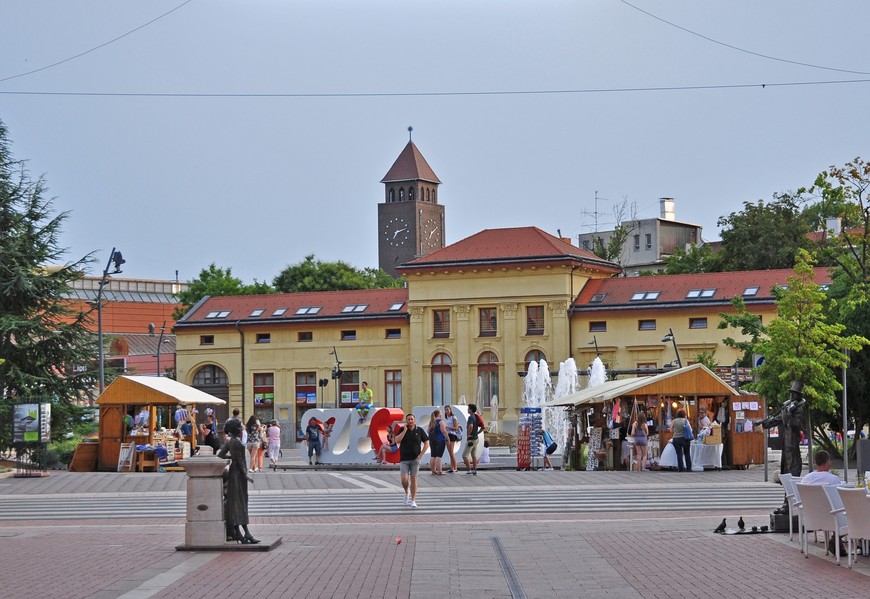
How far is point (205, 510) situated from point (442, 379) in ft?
212

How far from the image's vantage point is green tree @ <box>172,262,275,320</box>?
111812 mm

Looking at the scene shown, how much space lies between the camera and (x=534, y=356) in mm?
81000

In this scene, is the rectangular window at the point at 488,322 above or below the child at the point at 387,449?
above

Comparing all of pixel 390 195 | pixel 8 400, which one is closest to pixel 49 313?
pixel 8 400

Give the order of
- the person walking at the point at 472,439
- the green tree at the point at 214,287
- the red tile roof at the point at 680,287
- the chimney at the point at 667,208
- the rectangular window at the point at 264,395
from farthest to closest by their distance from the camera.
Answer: the chimney at the point at 667,208 → the green tree at the point at 214,287 → the rectangular window at the point at 264,395 → the red tile roof at the point at 680,287 → the person walking at the point at 472,439

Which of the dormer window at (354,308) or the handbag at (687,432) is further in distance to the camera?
the dormer window at (354,308)

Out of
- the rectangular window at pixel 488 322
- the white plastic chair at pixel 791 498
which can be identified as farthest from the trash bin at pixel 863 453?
the rectangular window at pixel 488 322

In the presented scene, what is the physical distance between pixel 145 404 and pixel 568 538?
81.7 feet

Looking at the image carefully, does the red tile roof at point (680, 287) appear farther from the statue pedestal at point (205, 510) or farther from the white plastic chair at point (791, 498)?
the statue pedestal at point (205, 510)

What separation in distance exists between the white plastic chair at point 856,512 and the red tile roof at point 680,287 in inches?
2348

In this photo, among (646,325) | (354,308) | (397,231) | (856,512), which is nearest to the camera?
(856,512)

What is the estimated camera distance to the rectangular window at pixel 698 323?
76.4 metres

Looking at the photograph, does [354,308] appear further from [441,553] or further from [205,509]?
[441,553]

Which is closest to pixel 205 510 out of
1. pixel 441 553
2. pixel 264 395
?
pixel 441 553
